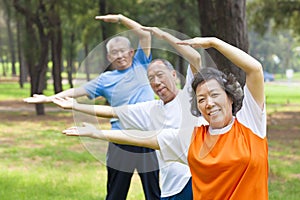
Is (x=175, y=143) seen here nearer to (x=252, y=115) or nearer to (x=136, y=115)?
(x=252, y=115)

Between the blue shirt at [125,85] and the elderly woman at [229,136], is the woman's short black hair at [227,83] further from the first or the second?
the blue shirt at [125,85]

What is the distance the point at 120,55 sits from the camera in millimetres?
4234

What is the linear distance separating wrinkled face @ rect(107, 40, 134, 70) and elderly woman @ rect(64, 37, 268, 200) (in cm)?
126

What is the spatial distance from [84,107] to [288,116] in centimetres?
1591

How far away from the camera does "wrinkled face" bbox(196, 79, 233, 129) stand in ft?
8.73

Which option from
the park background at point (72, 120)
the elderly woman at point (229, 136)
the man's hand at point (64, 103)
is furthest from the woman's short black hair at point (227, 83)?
the man's hand at point (64, 103)

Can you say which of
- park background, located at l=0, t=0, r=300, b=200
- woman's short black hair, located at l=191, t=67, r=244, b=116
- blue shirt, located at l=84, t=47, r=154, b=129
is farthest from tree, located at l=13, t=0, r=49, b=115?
woman's short black hair, located at l=191, t=67, r=244, b=116

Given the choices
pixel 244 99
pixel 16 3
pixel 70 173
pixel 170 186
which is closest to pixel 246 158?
pixel 244 99

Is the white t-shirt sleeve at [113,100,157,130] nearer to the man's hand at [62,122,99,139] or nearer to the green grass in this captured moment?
the green grass

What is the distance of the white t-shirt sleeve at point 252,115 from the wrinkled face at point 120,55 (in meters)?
1.42

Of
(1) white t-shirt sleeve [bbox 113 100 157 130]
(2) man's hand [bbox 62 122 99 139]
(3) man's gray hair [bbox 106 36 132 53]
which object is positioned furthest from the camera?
(3) man's gray hair [bbox 106 36 132 53]

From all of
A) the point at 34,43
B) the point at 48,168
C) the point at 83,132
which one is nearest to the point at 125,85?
the point at 83,132

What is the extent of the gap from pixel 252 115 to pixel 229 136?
0.21m

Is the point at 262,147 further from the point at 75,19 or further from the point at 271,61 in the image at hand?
the point at 271,61
